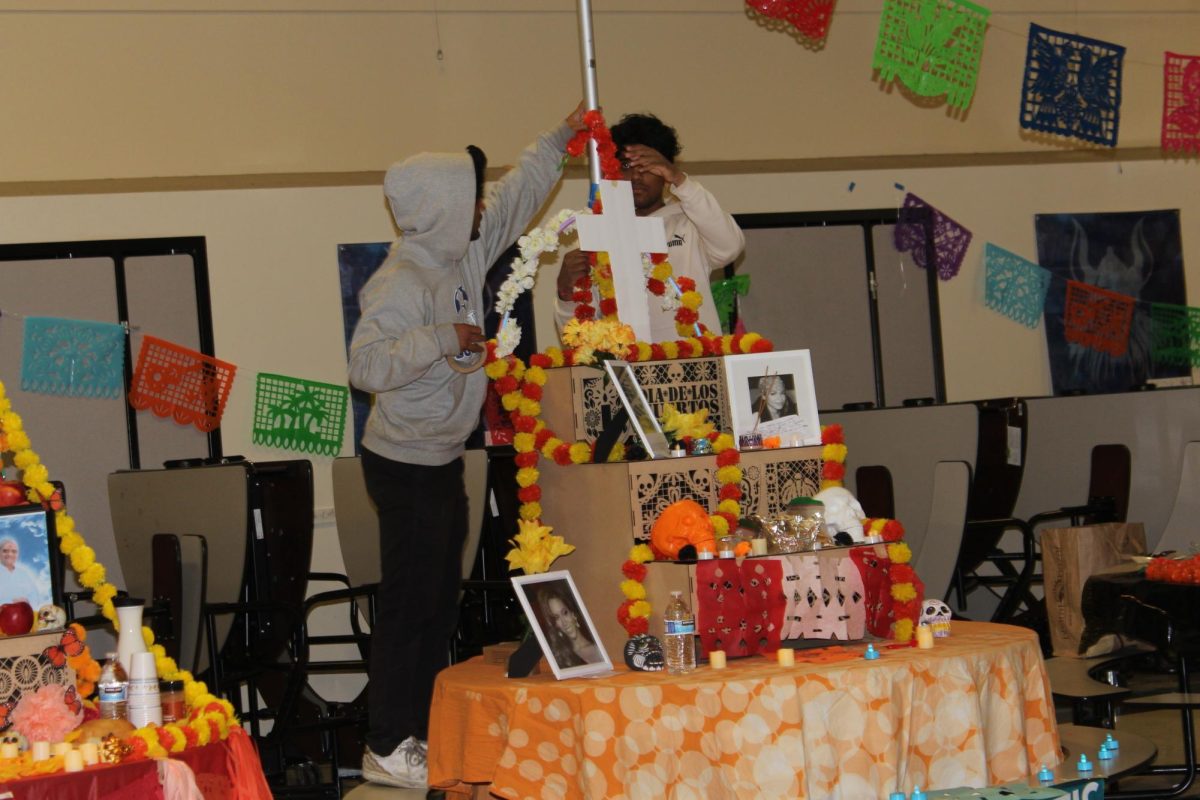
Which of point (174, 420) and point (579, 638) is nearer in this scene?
point (579, 638)

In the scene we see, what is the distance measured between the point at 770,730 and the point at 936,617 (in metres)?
0.66

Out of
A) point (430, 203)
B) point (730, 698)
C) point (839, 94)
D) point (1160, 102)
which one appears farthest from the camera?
point (1160, 102)

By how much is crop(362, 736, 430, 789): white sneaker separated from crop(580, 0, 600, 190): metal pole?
4.95ft

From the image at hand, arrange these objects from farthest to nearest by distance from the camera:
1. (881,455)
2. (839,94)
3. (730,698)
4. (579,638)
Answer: (839,94) → (881,455) → (579,638) → (730,698)

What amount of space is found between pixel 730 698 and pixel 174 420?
415 cm

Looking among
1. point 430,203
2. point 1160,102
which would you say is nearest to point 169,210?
point 430,203

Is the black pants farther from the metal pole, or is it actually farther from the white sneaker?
the metal pole

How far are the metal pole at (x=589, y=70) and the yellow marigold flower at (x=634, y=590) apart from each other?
111 cm

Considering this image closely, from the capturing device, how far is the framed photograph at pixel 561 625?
3.10 metres

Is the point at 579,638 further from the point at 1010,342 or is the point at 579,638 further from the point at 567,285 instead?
the point at 1010,342

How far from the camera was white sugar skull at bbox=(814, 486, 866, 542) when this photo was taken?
334 centimetres

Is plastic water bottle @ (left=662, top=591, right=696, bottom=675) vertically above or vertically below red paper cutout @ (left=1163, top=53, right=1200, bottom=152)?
below

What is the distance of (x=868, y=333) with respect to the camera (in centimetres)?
755

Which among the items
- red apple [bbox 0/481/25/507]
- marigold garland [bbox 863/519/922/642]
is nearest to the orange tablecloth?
marigold garland [bbox 863/519/922/642]
